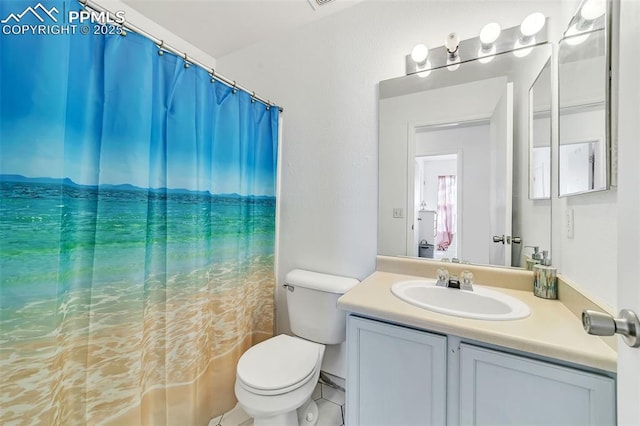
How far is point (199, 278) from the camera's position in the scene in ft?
4.31

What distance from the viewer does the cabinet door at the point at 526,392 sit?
0.68 meters

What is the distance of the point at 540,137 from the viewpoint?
115cm

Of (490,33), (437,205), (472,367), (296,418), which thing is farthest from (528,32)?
(296,418)

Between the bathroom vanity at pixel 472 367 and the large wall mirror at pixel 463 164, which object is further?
the large wall mirror at pixel 463 164

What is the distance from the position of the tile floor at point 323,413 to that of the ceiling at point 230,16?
7.99ft

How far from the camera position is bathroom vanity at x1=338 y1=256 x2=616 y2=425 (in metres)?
0.70

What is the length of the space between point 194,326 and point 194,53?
77.3 inches

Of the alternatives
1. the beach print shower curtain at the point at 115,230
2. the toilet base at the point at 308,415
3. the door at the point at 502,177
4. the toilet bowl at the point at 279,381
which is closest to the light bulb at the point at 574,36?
the door at the point at 502,177

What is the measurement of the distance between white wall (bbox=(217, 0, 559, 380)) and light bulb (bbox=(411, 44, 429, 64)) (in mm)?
68

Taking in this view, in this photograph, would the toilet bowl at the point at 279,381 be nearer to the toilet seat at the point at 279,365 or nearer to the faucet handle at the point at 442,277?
the toilet seat at the point at 279,365

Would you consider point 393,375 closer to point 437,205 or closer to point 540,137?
point 437,205

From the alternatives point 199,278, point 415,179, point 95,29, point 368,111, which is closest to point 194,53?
point 95,29

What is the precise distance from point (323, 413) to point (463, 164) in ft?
5.22

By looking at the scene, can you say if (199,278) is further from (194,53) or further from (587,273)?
(194,53)
